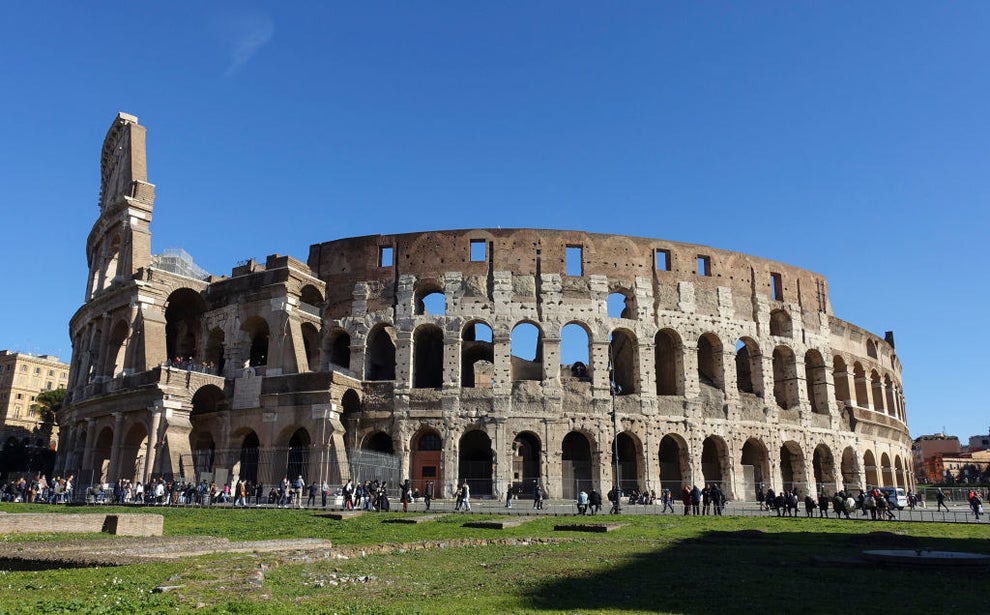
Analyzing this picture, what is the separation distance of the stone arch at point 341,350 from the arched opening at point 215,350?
5.24m

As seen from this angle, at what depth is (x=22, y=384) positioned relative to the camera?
82.7m

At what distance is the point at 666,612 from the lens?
6891 mm

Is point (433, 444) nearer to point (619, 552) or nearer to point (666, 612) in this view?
point (619, 552)

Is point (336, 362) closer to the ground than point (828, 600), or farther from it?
farther from it

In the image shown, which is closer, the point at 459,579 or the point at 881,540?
the point at 459,579

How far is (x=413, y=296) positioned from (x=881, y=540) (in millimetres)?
22760

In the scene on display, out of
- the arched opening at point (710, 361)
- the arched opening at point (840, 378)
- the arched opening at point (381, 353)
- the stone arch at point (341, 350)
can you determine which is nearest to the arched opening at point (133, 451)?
the stone arch at point (341, 350)

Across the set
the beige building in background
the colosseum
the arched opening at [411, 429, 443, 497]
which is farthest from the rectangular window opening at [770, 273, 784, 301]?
the beige building in background

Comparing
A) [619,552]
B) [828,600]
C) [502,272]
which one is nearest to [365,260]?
[502,272]

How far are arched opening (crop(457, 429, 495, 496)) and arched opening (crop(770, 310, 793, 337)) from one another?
15878 mm

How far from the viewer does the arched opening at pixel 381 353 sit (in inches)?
1341

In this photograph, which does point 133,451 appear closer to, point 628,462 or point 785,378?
point 628,462

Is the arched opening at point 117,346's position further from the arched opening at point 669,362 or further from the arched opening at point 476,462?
the arched opening at point 669,362

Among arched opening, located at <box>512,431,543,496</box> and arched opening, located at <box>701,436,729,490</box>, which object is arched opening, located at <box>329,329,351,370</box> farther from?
arched opening, located at <box>701,436,729,490</box>
